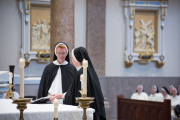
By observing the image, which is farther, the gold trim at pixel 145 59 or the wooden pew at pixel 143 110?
the gold trim at pixel 145 59

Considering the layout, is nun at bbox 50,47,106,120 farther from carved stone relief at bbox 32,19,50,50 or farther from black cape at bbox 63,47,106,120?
carved stone relief at bbox 32,19,50,50

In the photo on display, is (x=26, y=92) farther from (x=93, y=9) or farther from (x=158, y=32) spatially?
(x=158, y=32)

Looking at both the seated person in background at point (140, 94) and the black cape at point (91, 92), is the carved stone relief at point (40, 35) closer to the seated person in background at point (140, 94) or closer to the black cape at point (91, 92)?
the seated person in background at point (140, 94)

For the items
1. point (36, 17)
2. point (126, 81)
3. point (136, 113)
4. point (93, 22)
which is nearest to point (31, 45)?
point (36, 17)

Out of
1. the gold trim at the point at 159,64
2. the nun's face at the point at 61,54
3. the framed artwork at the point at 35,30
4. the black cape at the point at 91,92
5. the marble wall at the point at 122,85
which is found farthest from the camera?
the gold trim at the point at 159,64

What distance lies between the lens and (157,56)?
39.2 feet

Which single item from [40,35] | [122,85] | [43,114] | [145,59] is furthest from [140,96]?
[43,114]

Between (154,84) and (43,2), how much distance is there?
5.76 metres

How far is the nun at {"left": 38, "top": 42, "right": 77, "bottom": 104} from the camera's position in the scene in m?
4.61

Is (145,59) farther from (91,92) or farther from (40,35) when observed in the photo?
(91,92)

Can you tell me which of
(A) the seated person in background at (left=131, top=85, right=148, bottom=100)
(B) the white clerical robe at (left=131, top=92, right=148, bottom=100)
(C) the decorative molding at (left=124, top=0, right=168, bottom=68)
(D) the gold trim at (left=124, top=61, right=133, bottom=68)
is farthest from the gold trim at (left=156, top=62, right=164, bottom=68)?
(B) the white clerical robe at (left=131, top=92, right=148, bottom=100)

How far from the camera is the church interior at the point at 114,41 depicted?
11.0 meters

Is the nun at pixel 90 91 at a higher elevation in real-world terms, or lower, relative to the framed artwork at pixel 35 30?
lower

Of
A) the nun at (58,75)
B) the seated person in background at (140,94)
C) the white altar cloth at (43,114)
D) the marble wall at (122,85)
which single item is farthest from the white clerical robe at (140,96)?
the white altar cloth at (43,114)
